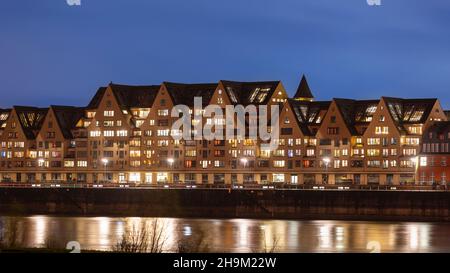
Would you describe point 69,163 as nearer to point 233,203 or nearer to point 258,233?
point 233,203

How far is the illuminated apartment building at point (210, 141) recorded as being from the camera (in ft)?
509

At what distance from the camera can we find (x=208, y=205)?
127938 millimetres

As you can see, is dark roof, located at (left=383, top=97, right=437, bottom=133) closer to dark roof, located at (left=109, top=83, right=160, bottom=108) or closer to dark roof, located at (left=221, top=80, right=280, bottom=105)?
dark roof, located at (left=221, top=80, right=280, bottom=105)

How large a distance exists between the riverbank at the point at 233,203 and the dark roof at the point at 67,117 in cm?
4088

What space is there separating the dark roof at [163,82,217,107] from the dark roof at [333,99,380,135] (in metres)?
21.8

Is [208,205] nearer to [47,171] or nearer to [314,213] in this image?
[314,213]

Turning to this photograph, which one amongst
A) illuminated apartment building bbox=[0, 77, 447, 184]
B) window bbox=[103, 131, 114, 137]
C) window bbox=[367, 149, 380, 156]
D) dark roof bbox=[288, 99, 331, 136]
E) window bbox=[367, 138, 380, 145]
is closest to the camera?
window bbox=[367, 138, 380, 145]

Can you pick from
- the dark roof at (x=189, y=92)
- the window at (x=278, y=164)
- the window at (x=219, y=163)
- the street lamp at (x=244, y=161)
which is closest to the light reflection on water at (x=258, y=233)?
the window at (x=278, y=164)

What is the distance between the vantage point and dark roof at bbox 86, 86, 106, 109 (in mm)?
179250

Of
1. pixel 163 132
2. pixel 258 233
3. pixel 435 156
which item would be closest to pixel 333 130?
pixel 435 156

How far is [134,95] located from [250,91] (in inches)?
804

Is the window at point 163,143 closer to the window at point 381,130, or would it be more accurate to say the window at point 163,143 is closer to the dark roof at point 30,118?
the dark roof at point 30,118

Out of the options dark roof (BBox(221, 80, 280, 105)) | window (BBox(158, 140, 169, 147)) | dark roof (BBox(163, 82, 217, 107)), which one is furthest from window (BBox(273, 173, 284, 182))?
window (BBox(158, 140, 169, 147))
